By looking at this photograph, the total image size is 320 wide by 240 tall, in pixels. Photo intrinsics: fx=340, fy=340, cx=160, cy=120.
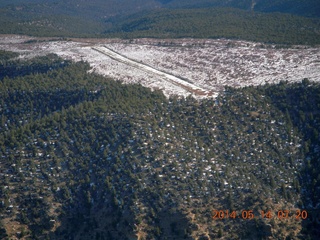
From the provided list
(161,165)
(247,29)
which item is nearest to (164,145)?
(161,165)

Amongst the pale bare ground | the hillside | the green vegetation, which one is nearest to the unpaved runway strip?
the pale bare ground

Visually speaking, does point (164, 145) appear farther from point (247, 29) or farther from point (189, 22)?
point (189, 22)

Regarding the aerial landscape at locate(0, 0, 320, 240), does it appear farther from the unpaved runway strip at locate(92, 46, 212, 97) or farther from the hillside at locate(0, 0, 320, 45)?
the hillside at locate(0, 0, 320, 45)

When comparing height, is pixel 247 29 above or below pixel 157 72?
above

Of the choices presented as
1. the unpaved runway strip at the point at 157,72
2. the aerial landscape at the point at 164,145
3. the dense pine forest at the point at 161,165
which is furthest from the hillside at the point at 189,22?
the dense pine forest at the point at 161,165

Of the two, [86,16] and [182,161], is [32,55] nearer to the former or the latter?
[182,161]

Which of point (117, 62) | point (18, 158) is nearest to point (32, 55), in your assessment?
point (117, 62)
